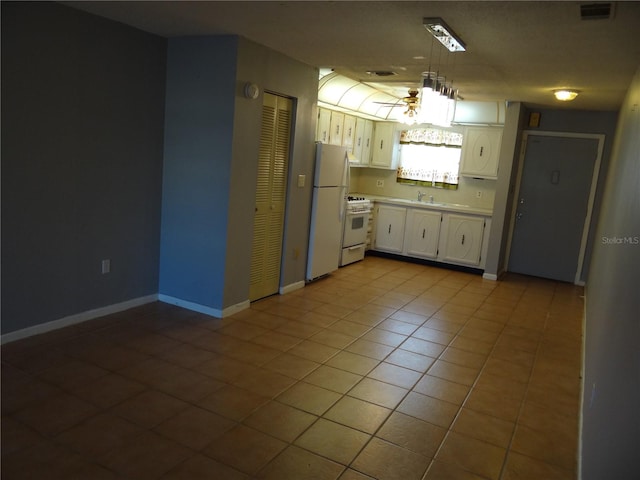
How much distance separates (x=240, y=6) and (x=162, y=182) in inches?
75.6

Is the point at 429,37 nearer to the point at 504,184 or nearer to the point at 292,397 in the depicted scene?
the point at 292,397

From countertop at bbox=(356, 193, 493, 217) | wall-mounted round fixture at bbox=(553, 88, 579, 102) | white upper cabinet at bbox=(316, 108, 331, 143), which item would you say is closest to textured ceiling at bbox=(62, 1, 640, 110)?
wall-mounted round fixture at bbox=(553, 88, 579, 102)

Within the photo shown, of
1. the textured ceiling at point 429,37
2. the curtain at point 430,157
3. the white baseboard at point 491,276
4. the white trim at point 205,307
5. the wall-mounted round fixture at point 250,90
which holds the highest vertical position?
the textured ceiling at point 429,37

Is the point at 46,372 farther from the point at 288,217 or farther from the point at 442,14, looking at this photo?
the point at 442,14

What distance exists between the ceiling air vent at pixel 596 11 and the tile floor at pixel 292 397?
7.79ft

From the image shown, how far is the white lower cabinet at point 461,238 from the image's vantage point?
22.5 ft

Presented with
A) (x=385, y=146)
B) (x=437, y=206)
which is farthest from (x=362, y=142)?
(x=437, y=206)

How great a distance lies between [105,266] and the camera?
→ 4.02 metres

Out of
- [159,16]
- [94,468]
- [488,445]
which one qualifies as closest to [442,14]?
[159,16]

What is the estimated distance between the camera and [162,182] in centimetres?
444

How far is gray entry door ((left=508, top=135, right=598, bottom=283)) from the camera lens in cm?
670

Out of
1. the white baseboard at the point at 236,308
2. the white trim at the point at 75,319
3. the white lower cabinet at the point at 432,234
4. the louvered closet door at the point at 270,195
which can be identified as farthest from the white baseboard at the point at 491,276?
the white trim at the point at 75,319

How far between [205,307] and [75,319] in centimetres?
105

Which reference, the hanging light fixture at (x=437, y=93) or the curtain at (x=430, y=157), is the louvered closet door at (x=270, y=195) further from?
the curtain at (x=430, y=157)
